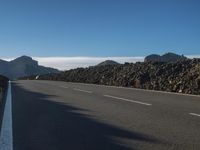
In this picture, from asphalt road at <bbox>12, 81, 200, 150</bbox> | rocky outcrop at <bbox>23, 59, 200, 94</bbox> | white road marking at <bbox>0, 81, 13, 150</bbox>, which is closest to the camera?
asphalt road at <bbox>12, 81, 200, 150</bbox>

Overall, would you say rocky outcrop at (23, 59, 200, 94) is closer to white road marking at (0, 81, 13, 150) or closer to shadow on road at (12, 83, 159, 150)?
shadow on road at (12, 83, 159, 150)

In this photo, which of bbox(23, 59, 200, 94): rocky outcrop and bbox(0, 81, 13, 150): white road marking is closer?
bbox(0, 81, 13, 150): white road marking

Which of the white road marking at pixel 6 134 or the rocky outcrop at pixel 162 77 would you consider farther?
the rocky outcrop at pixel 162 77

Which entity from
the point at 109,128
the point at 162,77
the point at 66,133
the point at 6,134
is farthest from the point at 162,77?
the point at 6,134

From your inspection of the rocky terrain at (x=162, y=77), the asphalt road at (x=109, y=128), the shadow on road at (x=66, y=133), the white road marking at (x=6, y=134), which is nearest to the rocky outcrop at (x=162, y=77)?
the rocky terrain at (x=162, y=77)

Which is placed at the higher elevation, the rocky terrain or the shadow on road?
the rocky terrain

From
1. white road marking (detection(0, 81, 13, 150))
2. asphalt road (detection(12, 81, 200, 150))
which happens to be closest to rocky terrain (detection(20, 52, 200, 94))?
asphalt road (detection(12, 81, 200, 150))

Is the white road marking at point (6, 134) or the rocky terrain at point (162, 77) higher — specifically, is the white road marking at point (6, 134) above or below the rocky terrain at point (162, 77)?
below

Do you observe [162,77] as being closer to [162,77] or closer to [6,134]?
[162,77]

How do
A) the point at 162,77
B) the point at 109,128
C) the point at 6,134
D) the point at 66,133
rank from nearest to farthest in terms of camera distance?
1. the point at 66,133
2. the point at 6,134
3. the point at 109,128
4. the point at 162,77

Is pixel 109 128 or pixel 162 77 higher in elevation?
pixel 162 77

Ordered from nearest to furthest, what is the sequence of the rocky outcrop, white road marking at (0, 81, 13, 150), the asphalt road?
the asphalt road < white road marking at (0, 81, 13, 150) < the rocky outcrop

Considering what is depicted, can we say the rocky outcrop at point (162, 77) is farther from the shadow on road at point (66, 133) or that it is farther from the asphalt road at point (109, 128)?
the shadow on road at point (66, 133)

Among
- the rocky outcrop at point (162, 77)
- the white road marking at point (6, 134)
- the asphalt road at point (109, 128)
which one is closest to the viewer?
the asphalt road at point (109, 128)
